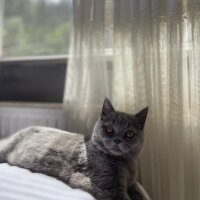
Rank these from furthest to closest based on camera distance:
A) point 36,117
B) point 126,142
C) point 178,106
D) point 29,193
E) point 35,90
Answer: point 35,90
point 36,117
point 178,106
point 126,142
point 29,193

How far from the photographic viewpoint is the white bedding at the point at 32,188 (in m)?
0.96

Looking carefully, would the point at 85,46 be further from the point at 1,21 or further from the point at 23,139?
the point at 1,21

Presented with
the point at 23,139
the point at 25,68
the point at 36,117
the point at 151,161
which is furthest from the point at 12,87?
the point at 151,161

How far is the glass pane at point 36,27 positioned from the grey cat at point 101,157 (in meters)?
0.75

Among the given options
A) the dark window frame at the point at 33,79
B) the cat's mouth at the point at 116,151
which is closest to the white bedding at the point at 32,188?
the cat's mouth at the point at 116,151

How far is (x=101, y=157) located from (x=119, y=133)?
0.38 feet

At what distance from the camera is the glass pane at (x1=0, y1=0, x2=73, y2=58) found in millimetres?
1850

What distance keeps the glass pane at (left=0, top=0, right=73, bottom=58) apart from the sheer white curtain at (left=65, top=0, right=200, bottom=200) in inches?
15.5

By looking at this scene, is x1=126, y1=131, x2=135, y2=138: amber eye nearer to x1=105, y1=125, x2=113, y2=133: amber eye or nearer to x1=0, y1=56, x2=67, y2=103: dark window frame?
x1=105, y1=125, x2=113, y2=133: amber eye

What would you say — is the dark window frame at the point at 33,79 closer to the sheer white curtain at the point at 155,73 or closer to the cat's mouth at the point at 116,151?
the sheer white curtain at the point at 155,73

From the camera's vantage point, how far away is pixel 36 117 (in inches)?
66.4

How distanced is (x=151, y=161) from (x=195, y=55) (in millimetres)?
473

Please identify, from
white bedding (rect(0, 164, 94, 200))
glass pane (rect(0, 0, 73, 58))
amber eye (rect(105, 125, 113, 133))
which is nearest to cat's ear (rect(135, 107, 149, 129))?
amber eye (rect(105, 125, 113, 133))

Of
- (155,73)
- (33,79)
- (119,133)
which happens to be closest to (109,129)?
(119,133)
